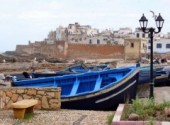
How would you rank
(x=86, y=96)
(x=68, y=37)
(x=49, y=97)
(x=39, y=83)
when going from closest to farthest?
1. (x=49, y=97)
2. (x=86, y=96)
3. (x=39, y=83)
4. (x=68, y=37)

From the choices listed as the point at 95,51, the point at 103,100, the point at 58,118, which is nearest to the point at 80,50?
the point at 95,51

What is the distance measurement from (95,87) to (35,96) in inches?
117

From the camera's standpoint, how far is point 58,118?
434 inches

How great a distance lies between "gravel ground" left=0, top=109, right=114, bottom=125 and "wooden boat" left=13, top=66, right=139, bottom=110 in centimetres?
120

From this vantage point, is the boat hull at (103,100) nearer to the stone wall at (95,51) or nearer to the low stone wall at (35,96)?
the low stone wall at (35,96)

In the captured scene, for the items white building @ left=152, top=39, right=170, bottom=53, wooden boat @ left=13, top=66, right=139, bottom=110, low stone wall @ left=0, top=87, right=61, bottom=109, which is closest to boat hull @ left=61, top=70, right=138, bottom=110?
wooden boat @ left=13, top=66, right=139, bottom=110

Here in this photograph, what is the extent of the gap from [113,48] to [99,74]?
7285 cm

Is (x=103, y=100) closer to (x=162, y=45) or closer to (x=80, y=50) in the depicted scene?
(x=80, y=50)

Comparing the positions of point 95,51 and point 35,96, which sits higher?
point 35,96

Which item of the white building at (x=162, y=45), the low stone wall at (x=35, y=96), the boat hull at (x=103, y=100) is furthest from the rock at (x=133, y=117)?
the white building at (x=162, y=45)

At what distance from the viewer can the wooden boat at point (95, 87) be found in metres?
13.5

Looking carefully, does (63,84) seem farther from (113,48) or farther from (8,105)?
(113,48)

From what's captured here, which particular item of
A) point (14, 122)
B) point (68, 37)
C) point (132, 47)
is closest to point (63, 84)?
point (14, 122)

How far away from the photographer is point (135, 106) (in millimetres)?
10164
